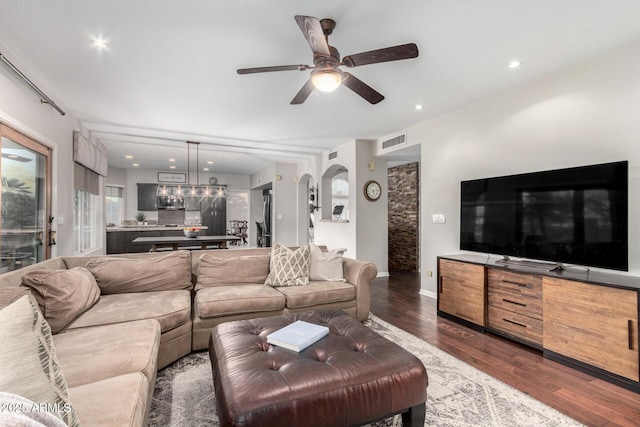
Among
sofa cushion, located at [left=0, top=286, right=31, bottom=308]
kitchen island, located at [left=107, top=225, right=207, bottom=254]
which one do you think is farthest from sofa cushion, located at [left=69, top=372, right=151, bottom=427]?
kitchen island, located at [left=107, top=225, right=207, bottom=254]

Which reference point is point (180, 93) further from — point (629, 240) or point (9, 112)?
point (629, 240)

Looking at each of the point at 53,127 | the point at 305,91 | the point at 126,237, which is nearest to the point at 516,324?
the point at 305,91

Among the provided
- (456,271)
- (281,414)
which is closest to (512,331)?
(456,271)

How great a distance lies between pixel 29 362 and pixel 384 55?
2.29 metres

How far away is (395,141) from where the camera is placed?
5137 millimetres

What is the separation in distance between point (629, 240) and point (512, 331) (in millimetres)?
1218

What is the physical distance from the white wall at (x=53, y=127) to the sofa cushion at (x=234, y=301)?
7.67ft

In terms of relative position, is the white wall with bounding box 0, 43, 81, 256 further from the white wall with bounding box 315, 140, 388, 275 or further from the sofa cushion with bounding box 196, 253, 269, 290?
the white wall with bounding box 315, 140, 388, 275

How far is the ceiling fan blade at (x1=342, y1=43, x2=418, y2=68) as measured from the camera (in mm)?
1977

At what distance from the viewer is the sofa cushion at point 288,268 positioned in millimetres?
3150

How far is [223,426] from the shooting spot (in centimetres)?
126

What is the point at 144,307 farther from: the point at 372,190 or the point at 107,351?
the point at 372,190

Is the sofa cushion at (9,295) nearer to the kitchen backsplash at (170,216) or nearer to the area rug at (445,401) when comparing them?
the area rug at (445,401)

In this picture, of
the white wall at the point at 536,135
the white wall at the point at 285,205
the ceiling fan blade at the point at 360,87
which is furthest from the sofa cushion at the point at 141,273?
the white wall at the point at 285,205
